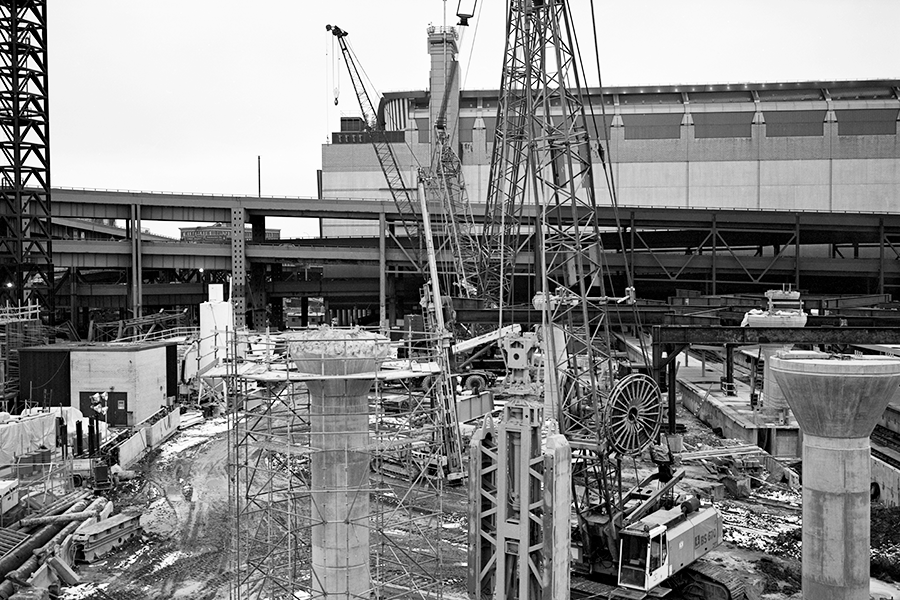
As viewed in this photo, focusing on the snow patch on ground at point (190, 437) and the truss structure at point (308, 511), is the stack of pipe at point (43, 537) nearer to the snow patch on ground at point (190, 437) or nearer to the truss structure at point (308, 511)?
the truss structure at point (308, 511)

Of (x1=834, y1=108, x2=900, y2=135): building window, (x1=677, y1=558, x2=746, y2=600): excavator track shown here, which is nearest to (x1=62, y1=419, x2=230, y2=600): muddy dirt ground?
(x1=677, y1=558, x2=746, y2=600): excavator track

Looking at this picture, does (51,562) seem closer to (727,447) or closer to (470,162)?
(727,447)

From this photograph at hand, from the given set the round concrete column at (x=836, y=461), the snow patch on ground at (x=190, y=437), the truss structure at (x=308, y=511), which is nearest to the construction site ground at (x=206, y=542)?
the truss structure at (x=308, y=511)

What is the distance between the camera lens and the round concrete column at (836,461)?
21797 mm

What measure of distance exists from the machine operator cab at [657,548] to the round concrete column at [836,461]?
2962 mm

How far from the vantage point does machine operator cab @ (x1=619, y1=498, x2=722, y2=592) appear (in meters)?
22.5

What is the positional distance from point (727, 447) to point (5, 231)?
155 feet

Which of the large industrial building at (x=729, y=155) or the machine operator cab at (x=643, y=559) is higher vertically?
the large industrial building at (x=729, y=155)

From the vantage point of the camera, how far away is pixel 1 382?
41.9 meters

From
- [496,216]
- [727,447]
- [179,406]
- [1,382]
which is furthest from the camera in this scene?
[496,216]

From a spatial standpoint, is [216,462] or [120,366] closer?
[216,462]

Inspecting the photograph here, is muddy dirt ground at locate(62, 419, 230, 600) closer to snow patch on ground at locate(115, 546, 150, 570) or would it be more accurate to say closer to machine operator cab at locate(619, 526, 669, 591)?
snow patch on ground at locate(115, 546, 150, 570)

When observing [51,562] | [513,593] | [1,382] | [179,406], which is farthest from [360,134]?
[513,593]

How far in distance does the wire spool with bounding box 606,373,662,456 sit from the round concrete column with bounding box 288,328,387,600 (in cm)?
1132
